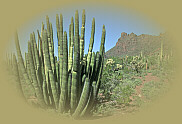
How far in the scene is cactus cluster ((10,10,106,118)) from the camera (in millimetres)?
4016

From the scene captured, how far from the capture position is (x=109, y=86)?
8961mm

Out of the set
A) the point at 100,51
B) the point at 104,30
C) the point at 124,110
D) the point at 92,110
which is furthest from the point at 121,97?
the point at 104,30

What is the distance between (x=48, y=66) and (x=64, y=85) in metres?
0.76

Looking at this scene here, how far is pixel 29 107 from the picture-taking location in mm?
4883

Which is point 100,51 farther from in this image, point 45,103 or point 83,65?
point 45,103

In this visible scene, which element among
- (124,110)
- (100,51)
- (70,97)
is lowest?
(124,110)

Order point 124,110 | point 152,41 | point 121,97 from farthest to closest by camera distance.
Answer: point 152,41
point 121,97
point 124,110

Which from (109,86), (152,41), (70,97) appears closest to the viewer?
(70,97)

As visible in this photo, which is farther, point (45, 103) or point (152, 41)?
point (152, 41)

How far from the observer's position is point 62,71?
440 centimetres

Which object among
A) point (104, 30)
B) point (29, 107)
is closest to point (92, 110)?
point (29, 107)

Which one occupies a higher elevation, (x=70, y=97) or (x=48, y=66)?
(x=48, y=66)

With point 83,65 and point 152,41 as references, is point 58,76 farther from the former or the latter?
point 152,41

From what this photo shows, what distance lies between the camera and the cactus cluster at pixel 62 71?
4.02 meters
